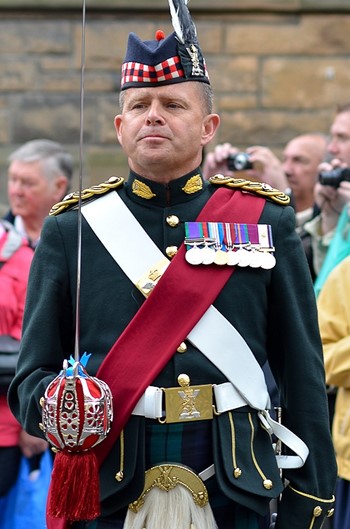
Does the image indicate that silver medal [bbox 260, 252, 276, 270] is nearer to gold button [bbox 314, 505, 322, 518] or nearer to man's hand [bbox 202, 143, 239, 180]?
gold button [bbox 314, 505, 322, 518]

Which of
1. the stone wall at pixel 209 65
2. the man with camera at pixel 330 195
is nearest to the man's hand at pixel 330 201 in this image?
the man with camera at pixel 330 195

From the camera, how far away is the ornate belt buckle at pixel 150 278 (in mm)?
3664

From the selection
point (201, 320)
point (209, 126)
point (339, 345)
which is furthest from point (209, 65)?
point (201, 320)

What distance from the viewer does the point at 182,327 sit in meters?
3.63

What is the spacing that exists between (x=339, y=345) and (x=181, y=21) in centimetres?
224

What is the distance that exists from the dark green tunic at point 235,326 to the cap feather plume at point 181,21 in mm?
382

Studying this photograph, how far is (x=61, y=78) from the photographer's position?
1009cm

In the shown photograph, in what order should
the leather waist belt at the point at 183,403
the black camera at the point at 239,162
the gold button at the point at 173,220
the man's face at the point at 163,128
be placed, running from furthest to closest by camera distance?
1. the black camera at the point at 239,162
2. the gold button at the point at 173,220
3. the man's face at the point at 163,128
4. the leather waist belt at the point at 183,403

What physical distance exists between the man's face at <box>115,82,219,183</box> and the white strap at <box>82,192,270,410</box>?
15cm

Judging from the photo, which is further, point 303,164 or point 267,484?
point 303,164

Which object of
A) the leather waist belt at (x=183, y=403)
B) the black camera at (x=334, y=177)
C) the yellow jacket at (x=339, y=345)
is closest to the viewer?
the leather waist belt at (x=183, y=403)

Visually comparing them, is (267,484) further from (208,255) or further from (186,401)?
(208,255)

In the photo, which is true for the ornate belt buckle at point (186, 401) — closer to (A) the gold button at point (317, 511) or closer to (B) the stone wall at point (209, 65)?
(A) the gold button at point (317, 511)

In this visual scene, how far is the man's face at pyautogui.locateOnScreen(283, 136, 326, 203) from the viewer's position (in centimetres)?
783
